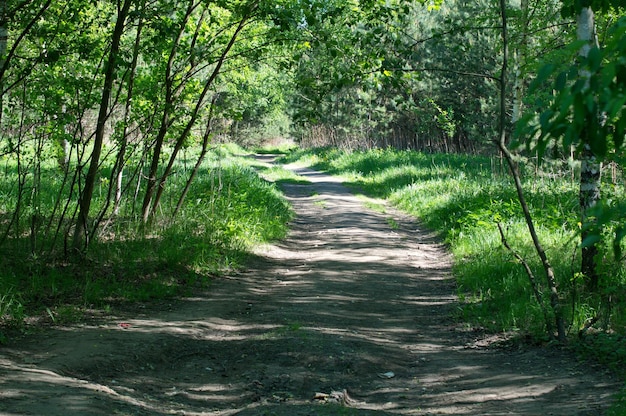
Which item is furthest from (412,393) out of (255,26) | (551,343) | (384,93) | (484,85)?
(384,93)

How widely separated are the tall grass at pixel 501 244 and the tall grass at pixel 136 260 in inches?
147

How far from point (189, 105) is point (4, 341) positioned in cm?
610

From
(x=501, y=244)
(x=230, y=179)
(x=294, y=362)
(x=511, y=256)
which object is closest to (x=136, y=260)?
(x=294, y=362)

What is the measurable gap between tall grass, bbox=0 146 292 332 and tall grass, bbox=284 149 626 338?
373cm

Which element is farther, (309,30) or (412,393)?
(309,30)

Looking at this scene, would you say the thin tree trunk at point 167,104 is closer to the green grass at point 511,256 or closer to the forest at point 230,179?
the forest at point 230,179

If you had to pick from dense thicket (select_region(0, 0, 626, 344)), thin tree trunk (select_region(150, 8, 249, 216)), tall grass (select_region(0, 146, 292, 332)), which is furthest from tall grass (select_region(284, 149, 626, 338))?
thin tree trunk (select_region(150, 8, 249, 216))

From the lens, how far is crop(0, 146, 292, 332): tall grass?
745 cm

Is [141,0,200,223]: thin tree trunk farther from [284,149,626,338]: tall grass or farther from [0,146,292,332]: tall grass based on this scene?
[284,149,626,338]: tall grass

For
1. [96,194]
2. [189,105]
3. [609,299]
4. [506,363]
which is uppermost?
[189,105]

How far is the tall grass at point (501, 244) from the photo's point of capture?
22.8ft

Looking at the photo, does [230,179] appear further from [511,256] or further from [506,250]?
[511,256]

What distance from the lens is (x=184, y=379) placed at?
5641mm

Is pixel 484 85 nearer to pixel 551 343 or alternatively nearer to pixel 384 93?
pixel 384 93
